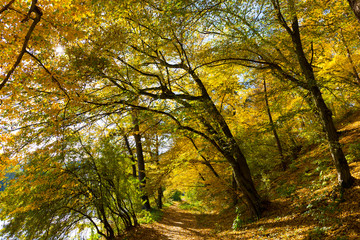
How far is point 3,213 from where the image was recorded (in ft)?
15.5

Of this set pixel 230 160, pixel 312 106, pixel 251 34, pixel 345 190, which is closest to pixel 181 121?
pixel 230 160

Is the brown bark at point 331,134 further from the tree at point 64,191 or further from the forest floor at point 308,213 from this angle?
the tree at point 64,191

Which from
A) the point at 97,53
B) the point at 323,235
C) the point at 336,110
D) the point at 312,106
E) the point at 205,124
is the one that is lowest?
the point at 323,235

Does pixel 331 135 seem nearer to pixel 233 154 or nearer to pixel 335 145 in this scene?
pixel 335 145

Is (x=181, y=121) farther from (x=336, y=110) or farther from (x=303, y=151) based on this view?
(x=336, y=110)

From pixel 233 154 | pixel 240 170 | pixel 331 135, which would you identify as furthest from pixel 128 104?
pixel 331 135

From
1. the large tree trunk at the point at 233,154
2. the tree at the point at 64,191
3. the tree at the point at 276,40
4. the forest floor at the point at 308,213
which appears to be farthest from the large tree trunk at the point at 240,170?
the tree at the point at 64,191

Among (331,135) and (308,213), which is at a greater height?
(331,135)

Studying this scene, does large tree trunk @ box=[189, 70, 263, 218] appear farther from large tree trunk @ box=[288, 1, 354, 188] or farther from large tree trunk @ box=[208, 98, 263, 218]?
large tree trunk @ box=[288, 1, 354, 188]

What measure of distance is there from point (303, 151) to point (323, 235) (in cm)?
848

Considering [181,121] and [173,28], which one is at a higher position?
[173,28]

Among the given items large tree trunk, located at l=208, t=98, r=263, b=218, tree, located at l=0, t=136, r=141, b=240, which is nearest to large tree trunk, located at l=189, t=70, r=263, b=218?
large tree trunk, located at l=208, t=98, r=263, b=218

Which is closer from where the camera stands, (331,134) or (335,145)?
(335,145)

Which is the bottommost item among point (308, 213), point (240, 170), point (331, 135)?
point (308, 213)
